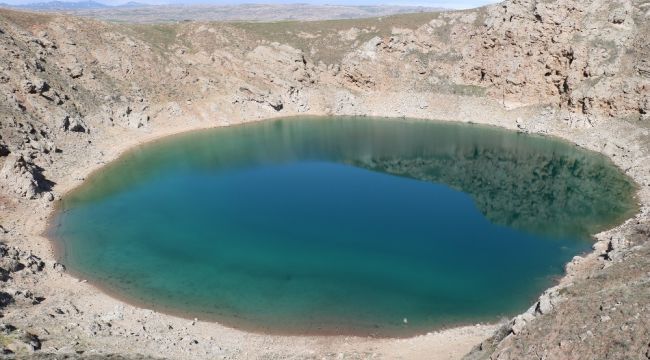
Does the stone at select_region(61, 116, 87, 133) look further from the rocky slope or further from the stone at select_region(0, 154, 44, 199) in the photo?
the stone at select_region(0, 154, 44, 199)

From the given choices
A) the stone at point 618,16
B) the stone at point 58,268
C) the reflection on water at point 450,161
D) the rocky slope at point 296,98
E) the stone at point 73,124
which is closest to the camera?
the rocky slope at point 296,98

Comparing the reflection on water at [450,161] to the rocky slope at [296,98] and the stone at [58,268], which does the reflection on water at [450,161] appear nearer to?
the rocky slope at [296,98]

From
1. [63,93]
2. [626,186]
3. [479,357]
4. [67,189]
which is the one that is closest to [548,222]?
[626,186]

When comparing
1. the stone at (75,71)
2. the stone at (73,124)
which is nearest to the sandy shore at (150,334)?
the stone at (73,124)

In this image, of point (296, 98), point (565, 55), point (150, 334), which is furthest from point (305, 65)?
point (150, 334)

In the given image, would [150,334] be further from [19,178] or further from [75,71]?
[75,71]

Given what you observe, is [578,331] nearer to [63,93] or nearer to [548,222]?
[548,222]
